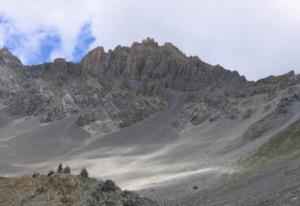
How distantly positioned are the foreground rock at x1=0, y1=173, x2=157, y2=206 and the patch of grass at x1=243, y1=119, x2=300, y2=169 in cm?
3902

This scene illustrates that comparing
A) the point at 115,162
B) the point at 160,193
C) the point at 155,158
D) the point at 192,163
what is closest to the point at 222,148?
the point at 192,163

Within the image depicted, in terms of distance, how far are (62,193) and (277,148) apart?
52.7 m

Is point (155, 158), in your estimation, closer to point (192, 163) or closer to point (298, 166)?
point (192, 163)

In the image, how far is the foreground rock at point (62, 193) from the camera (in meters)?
32.4

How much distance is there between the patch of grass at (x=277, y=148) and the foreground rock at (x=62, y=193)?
128 ft

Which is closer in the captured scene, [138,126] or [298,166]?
[298,166]

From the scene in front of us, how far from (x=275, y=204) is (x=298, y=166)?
20.8 m

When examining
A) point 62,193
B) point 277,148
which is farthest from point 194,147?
point 62,193

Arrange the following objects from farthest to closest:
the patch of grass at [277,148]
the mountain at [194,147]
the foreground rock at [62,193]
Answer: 1. the patch of grass at [277,148]
2. the mountain at [194,147]
3. the foreground rock at [62,193]

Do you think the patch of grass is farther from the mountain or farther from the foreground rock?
the foreground rock

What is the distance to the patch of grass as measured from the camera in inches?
2931

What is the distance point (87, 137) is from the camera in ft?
646

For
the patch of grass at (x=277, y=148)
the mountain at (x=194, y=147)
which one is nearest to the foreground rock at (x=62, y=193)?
the mountain at (x=194, y=147)

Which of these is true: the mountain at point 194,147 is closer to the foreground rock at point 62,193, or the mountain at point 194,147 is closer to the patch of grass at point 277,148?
the patch of grass at point 277,148
